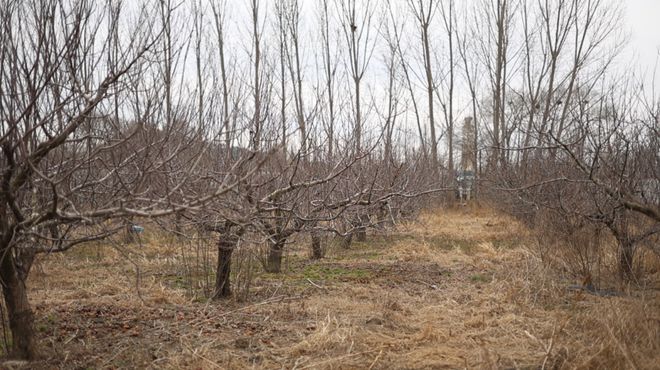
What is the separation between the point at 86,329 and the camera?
4.31 metres

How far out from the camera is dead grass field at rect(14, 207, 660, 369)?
11.7ft

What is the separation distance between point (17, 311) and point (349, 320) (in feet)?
7.84

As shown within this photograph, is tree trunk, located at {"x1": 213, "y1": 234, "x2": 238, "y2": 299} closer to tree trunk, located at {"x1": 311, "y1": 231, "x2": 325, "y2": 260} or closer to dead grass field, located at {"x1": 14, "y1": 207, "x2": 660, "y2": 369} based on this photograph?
dead grass field, located at {"x1": 14, "y1": 207, "x2": 660, "y2": 369}

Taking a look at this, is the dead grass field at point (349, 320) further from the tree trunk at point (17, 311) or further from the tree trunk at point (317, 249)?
the tree trunk at point (317, 249)

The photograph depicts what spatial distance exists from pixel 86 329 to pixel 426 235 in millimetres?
8658

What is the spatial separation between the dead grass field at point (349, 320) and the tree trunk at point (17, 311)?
0.14 metres

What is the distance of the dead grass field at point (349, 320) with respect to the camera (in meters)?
3.58

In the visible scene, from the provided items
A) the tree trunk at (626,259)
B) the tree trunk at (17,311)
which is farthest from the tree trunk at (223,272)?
the tree trunk at (626,259)

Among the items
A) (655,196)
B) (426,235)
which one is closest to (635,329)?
(655,196)

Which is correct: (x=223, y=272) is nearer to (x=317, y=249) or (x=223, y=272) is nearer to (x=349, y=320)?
(x=349, y=320)

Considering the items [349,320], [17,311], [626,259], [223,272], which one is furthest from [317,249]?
[17,311]

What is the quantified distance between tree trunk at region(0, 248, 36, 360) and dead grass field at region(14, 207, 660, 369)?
138 mm

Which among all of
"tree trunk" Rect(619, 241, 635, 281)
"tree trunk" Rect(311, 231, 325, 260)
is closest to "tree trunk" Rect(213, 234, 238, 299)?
"tree trunk" Rect(311, 231, 325, 260)

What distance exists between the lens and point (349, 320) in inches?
181
